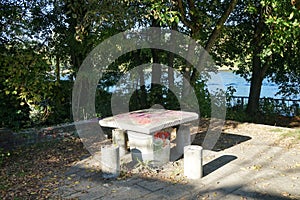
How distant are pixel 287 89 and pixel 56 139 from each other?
8.75 meters

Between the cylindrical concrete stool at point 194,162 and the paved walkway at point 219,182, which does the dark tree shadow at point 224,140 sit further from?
the cylindrical concrete stool at point 194,162

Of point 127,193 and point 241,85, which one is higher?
point 241,85

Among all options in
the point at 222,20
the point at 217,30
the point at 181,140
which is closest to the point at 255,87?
the point at 217,30

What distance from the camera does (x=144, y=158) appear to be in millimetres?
4320

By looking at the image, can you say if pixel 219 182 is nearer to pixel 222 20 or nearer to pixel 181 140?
pixel 181 140

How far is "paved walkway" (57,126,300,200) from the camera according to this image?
337 cm

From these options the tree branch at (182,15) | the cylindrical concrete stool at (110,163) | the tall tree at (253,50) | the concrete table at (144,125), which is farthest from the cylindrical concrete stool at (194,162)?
the tall tree at (253,50)

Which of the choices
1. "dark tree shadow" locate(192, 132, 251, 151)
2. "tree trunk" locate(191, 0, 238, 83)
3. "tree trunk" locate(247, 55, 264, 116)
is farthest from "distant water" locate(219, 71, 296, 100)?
"dark tree shadow" locate(192, 132, 251, 151)

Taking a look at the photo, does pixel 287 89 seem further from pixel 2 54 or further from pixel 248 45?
pixel 2 54

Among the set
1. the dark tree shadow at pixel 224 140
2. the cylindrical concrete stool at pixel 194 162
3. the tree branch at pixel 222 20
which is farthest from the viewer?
the tree branch at pixel 222 20

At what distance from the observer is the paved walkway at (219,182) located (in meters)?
3.37

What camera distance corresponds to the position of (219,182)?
3.68 meters

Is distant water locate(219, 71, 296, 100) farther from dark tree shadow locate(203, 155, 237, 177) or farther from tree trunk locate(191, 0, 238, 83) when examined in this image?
dark tree shadow locate(203, 155, 237, 177)

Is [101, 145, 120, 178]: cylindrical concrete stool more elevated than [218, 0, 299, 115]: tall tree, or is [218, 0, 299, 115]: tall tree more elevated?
[218, 0, 299, 115]: tall tree
